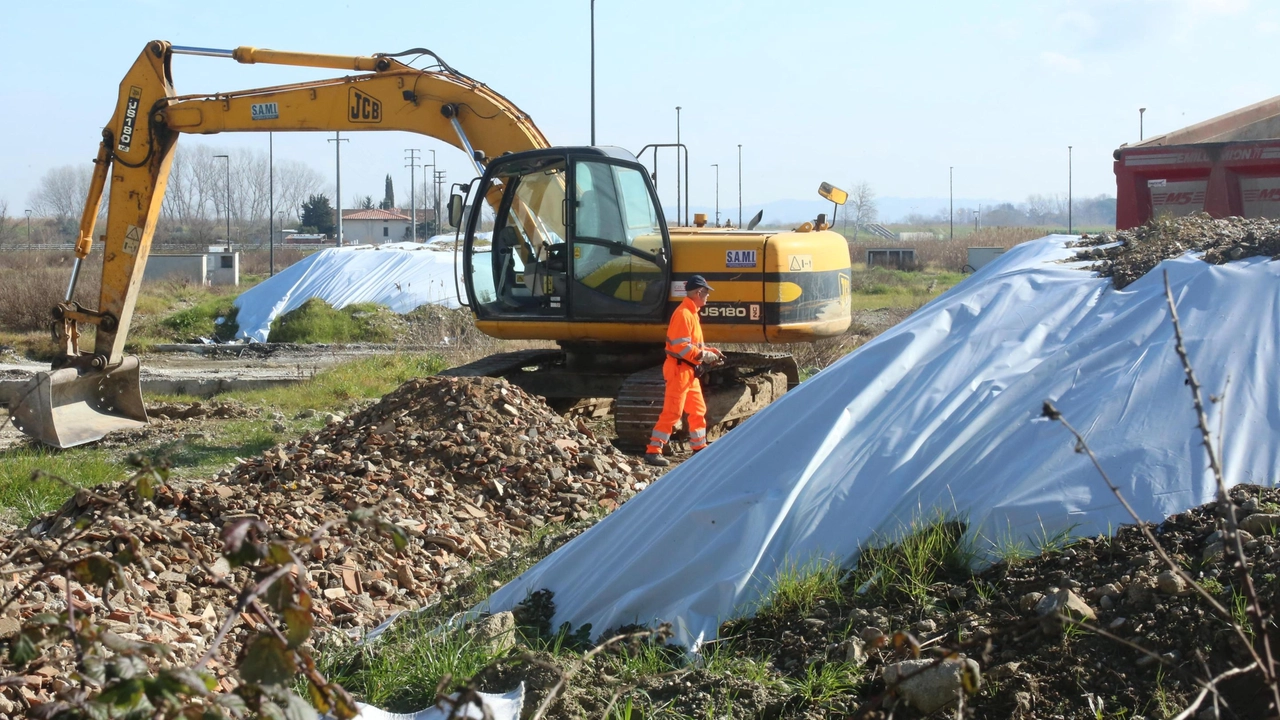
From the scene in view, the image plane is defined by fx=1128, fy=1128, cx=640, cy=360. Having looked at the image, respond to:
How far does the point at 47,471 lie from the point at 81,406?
4.26 m

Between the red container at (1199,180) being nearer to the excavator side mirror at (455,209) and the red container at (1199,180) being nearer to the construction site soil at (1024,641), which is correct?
the excavator side mirror at (455,209)

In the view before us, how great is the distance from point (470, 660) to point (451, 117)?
332 inches

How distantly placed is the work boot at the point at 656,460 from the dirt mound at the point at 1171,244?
3.94m

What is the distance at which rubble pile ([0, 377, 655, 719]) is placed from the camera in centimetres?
538

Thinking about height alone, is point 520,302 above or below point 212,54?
below

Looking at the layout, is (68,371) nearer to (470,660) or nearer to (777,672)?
(470,660)

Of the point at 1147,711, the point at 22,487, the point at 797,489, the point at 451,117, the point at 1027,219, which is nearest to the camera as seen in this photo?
the point at 1147,711

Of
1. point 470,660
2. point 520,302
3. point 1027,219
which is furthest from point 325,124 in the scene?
point 1027,219

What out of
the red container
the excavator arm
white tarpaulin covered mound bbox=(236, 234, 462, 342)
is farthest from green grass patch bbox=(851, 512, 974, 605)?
white tarpaulin covered mound bbox=(236, 234, 462, 342)

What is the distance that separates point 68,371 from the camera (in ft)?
36.7

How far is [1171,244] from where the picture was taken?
655cm

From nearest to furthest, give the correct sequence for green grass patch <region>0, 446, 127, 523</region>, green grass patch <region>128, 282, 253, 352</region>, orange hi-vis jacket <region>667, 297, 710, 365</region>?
green grass patch <region>0, 446, 127, 523</region> → orange hi-vis jacket <region>667, 297, 710, 365</region> → green grass patch <region>128, 282, 253, 352</region>

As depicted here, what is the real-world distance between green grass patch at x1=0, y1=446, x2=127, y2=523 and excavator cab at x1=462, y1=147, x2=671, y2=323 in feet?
13.2

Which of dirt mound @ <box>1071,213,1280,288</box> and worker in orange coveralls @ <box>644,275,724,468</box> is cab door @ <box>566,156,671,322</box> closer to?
worker in orange coveralls @ <box>644,275,724,468</box>
